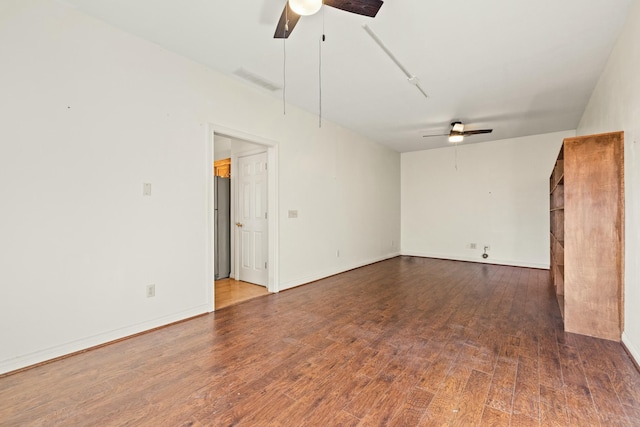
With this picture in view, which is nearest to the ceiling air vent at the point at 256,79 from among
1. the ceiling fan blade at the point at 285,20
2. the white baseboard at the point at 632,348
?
the ceiling fan blade at the point at 285,20

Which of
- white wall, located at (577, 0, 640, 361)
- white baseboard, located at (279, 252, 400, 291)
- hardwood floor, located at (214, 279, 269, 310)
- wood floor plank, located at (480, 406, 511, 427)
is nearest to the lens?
wood floor plank, located at (480, 406, 511, 427)

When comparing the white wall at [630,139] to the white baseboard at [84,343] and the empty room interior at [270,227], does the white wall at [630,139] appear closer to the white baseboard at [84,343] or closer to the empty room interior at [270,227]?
the empty room interior at [270,227]

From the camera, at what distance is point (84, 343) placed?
2.45 m

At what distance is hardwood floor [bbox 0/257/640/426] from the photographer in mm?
1678

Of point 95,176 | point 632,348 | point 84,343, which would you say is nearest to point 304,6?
point 95,176

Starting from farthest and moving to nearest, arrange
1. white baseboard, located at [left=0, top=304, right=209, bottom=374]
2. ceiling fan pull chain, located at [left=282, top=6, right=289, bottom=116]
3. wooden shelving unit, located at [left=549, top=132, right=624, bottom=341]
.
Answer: wooden shelving unit, located at [left=549, top=132, right=624, bottom=341]
white baseboard, located at [left=0, top=304, right=209, bottom=374]
ceiling fan pull chain, located at [left=282, top=6, right=289, bottom=116]

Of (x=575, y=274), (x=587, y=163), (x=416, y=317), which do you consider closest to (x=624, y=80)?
(x=587, y=163)

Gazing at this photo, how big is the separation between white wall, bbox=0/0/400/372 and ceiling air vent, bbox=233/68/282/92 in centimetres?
19

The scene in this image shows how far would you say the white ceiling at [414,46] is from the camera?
237cm

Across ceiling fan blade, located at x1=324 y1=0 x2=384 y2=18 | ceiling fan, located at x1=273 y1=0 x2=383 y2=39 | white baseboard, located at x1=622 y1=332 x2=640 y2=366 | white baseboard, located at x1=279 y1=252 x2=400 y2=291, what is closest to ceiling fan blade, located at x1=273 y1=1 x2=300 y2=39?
ceiling fan, located at x1=273 y1=0 x2=383 y2=39

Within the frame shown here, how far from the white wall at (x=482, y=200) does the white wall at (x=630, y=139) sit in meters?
3.56

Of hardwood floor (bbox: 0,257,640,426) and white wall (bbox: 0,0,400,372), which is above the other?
white wall (bbox: 0,0,400,372)

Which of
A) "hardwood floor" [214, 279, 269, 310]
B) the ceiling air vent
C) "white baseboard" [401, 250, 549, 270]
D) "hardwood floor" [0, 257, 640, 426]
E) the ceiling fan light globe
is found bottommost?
"hardwood floor" [214, 279, 269, 310]

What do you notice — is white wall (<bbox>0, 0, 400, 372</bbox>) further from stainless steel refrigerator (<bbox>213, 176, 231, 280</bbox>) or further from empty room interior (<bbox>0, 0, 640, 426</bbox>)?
stainless steel refrigerator (<bbox>213, 176, 231, 280</bbox>)
